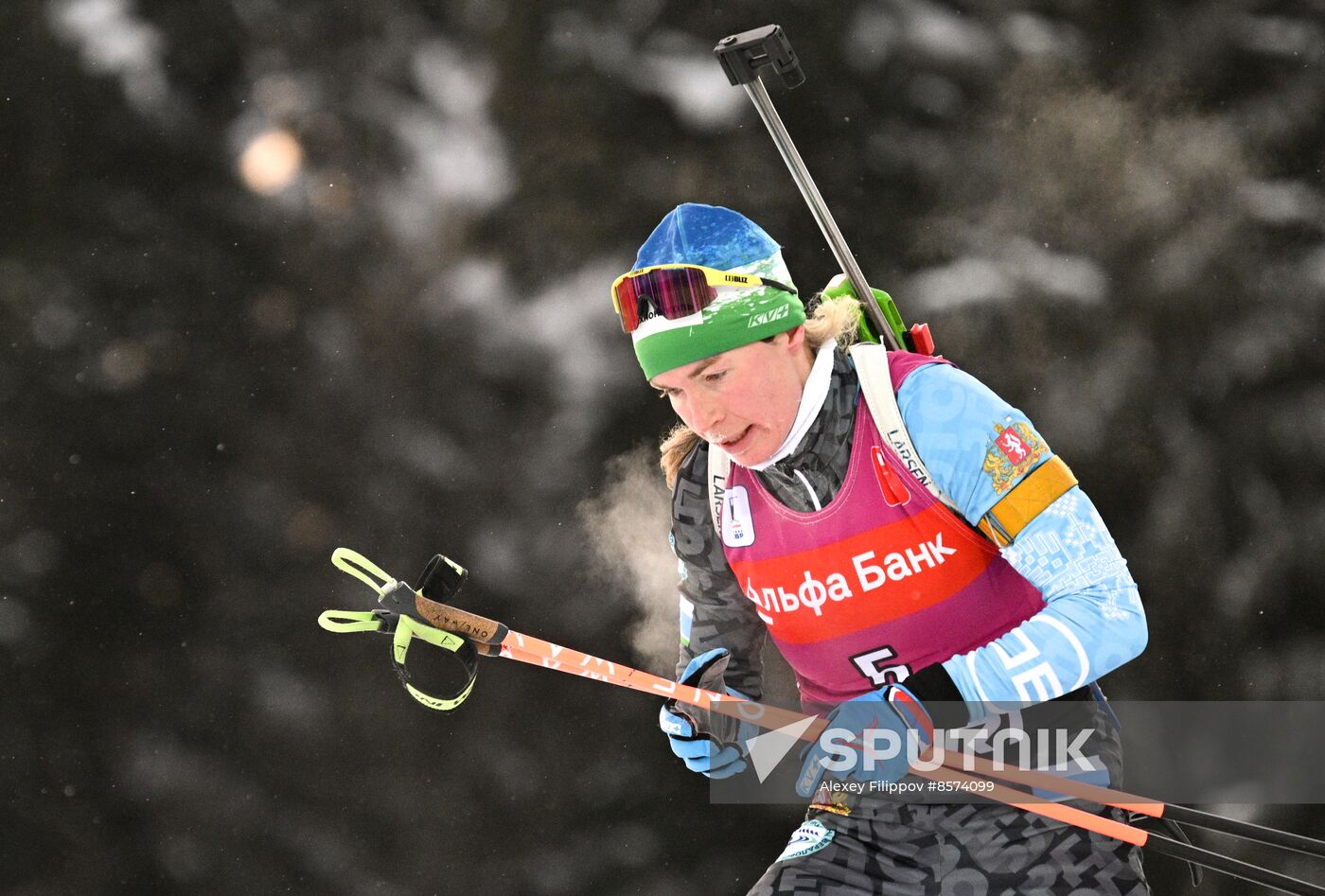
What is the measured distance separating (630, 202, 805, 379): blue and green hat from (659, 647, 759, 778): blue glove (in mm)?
501

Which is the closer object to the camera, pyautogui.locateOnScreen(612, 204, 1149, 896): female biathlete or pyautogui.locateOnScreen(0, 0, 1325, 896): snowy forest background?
pyautogui.locateOnScreen(612, 204, 1149, 896): female biathlete

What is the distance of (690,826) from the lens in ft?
11.2

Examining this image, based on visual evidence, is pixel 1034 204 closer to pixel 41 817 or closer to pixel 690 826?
pixel 690 826

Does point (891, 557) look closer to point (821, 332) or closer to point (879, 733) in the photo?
point (879, 733)

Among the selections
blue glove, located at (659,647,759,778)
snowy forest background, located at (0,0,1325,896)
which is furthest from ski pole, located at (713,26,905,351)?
snowy forest background, located at (0,0,1325,896)

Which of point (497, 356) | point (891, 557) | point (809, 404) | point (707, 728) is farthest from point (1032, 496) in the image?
point (497, 356)

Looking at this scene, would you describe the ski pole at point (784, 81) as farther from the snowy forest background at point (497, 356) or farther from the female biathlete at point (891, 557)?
the snowy forest background at point (497, 356)

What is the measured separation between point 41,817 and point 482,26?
2164 millimetres

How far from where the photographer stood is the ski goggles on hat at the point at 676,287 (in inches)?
73.7

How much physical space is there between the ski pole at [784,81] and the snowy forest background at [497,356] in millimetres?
1203

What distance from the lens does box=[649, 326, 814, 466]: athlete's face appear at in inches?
74.0

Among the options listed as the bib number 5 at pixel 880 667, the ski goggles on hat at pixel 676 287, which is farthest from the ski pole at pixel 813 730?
the ski goggles on hat at pixel 676 287

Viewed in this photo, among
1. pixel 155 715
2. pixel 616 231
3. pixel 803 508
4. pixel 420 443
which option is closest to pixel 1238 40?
pixel 616 231

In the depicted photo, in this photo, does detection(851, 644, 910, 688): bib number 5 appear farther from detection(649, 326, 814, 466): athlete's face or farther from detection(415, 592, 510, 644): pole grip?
detection(415, 592, 510, 644): pole grip
